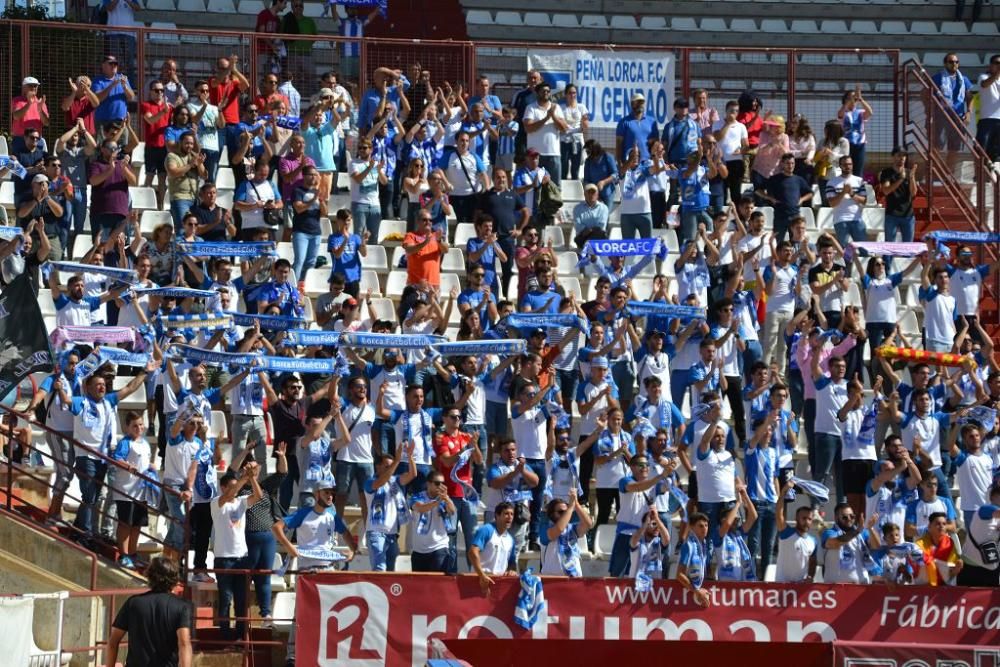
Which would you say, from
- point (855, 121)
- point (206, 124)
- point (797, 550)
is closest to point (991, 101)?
point (855, 121)

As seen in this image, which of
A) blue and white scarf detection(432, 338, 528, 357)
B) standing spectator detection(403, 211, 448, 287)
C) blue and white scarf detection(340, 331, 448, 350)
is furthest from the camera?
standing spectator detection(403, 211, 448, 287)

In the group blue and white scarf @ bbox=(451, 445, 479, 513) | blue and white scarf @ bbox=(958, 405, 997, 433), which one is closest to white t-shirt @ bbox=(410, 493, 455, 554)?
blue and white scarf @ bbox=(451, 445, 479, 513)

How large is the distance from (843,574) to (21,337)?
8.17 meters

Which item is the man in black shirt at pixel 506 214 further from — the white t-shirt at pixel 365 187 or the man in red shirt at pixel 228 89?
the man in red shirt at pixel 228 89

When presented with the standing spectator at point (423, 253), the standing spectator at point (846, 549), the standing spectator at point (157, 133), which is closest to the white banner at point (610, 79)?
the standing spectator at point (423, 253)

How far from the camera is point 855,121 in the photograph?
26.6 m

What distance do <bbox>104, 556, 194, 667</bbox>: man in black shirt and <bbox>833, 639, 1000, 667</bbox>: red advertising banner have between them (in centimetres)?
603

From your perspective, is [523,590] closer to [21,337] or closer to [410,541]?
[410,541]

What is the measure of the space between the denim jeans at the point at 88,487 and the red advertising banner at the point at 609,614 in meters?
2.53

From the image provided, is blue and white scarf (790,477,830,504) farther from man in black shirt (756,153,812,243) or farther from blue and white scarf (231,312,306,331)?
man in black shirt (756,153,812,243)

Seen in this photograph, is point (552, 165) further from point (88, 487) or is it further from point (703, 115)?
point (88, 487)

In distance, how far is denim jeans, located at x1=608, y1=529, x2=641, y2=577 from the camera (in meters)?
19.7

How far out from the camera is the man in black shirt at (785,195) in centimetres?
2528

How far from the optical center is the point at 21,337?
738 inches
